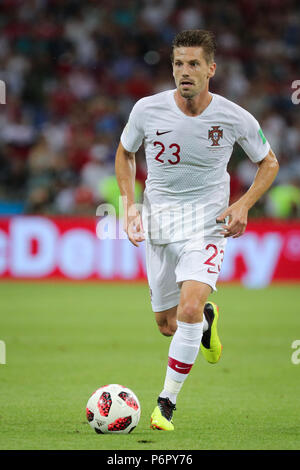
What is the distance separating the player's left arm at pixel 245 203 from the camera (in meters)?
5.36

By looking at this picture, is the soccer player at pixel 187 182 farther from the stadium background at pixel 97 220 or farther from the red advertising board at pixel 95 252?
the red advertising board at pixel 95 252

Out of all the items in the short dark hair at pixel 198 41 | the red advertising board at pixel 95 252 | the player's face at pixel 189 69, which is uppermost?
the short dark hair at pixel 198 41

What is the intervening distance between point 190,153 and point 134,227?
605 mm

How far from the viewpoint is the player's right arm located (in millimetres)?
5422

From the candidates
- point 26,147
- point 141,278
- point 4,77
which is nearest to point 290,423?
point 141,278

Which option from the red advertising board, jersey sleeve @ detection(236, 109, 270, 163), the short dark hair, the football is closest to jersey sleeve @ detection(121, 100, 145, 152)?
the short dark hair

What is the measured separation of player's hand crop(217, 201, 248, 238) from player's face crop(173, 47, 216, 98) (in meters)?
0.76

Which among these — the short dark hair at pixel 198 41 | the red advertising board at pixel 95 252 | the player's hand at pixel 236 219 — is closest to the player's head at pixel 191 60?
the short dark hair at pixel 198 41

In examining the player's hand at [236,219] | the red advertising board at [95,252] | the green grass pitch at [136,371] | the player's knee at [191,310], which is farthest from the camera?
the red advertising board at [95,252]

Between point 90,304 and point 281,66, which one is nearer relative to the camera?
point 90,304

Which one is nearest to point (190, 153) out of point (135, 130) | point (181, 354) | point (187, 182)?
point (187, 182)

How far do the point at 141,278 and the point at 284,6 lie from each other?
8399 millimetres

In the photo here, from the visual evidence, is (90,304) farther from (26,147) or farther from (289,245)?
(26,147)

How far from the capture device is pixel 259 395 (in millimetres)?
6562
